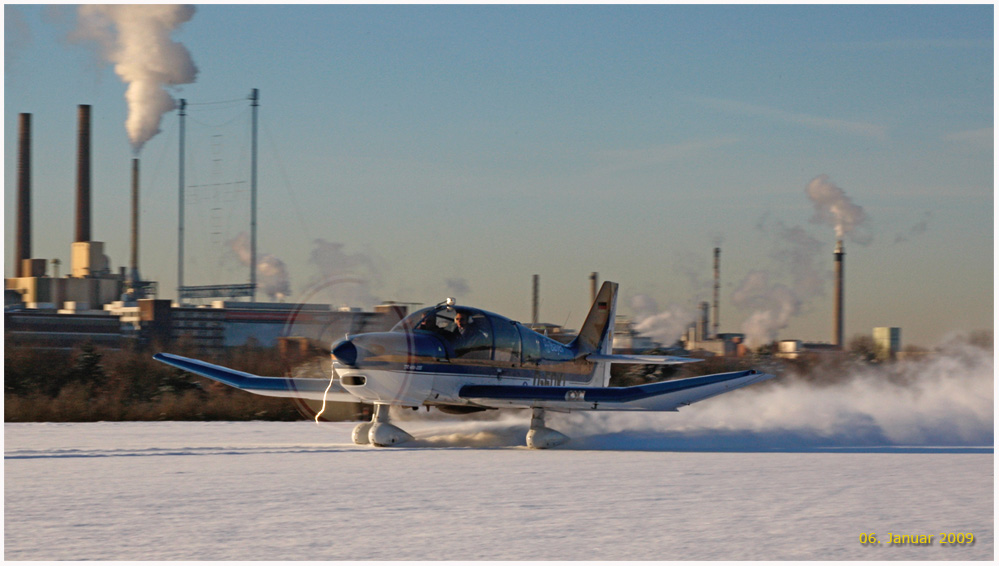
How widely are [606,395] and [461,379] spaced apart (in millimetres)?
2220

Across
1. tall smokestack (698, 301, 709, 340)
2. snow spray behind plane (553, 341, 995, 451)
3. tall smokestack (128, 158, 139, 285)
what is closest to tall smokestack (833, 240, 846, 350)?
tall smokestack (698, 301, 709, 340)

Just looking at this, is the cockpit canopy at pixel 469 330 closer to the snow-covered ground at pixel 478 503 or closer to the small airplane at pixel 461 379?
the small airplane at pixel 461 379

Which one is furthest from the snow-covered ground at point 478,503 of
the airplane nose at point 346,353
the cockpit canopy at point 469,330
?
the cockpit canopy at point 469,330

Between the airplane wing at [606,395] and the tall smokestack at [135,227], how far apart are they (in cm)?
4513

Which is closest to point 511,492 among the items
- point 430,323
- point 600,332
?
point 430,323

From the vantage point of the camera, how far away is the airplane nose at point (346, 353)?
14.5 m

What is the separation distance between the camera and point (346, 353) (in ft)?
47.8

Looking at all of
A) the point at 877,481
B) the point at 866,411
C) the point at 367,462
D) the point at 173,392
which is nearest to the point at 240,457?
the point at 367,462

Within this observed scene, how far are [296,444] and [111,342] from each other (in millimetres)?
44524

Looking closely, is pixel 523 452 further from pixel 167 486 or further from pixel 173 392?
pixel 173 392

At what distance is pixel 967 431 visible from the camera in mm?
18797

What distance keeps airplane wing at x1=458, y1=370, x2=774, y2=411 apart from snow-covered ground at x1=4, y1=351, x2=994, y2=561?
0.74 m

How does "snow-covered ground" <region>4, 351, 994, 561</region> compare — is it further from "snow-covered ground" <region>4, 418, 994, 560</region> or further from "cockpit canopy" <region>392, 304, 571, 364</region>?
"cockpit canopy" <region>392, 304, 571, 364</region>

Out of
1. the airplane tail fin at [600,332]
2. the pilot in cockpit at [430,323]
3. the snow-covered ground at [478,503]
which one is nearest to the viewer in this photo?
the snow-covered ground at [478,503]
